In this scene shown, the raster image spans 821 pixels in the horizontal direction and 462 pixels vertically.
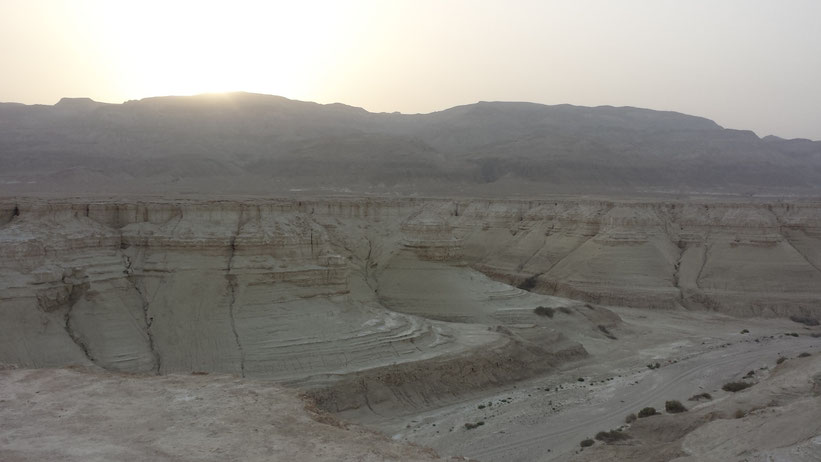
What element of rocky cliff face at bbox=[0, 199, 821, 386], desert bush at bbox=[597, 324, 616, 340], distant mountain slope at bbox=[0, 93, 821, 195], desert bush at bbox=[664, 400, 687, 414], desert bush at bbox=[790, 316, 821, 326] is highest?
distant mountain slope at bbox=[0, 93, 821, 195]

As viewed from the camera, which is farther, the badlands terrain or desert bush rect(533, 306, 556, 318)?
desert bush rect(533, 306, 556, 318)

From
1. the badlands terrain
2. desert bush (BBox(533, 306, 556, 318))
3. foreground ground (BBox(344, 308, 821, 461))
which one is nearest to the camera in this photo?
the badlands terrain

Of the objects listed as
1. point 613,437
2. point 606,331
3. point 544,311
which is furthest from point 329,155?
point 613,437

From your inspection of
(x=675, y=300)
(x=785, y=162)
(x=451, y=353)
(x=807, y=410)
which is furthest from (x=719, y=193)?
(x=807, y=410)

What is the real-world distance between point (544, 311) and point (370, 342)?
15.9 m

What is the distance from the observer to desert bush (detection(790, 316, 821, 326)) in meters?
47.3

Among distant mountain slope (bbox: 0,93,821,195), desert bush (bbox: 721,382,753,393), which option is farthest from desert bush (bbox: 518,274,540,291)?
distant mountain slope (bbox: 0,93,821,195)

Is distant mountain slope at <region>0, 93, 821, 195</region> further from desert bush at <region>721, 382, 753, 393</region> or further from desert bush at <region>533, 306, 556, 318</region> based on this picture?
desert bush at <region>721, 382, 753, 393</region>

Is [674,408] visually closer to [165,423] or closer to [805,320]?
[165,423]

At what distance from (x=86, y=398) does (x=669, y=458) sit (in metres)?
13.6

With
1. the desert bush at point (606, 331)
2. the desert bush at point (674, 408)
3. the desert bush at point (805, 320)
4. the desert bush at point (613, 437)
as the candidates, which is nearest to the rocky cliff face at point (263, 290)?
the desert bush at point (805, 320)

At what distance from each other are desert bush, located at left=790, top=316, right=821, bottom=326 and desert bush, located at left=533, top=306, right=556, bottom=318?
73.3 ft

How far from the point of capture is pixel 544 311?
4003 centimetres

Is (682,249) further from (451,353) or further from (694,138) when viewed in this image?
(694,138)
